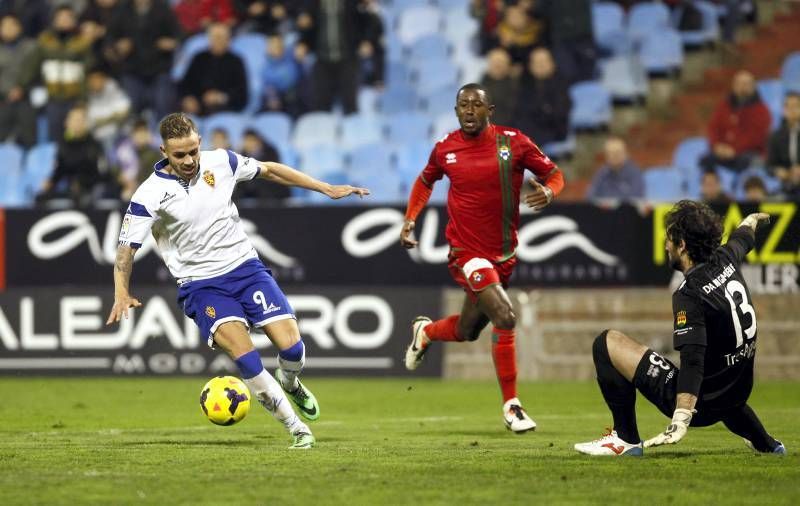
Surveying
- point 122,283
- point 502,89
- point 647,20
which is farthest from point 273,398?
point 647,20

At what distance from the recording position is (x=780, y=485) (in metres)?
6.80

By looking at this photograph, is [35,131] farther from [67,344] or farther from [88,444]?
[88,444]

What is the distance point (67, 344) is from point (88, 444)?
7492 mm

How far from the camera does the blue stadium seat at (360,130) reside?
65.0ft

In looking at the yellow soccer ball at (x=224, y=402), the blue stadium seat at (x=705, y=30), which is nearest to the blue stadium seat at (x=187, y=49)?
the blue stadium seat at (x=705, y=30)

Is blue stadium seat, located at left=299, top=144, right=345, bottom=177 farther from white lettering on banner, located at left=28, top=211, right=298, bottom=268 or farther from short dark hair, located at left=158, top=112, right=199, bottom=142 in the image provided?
short dark hair, located at left=158, top=112, right=199, bottom=142

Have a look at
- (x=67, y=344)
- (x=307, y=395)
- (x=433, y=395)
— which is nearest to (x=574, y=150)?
(x=433, y=395)

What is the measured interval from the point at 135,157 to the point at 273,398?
1098 centimetres

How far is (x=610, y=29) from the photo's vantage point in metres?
19.6

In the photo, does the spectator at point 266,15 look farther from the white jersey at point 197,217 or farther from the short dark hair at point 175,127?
the short dark hair at point 175,127

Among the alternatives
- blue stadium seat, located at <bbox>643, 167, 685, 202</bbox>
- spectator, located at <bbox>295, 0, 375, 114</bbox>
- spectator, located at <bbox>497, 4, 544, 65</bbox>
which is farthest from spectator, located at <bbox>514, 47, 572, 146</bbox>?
spectator, located at <bbox>295, 0, 375, 114</bbox>

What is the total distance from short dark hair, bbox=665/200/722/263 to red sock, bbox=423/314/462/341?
11.8 feet

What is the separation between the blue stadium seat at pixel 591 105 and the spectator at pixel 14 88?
8.05 m

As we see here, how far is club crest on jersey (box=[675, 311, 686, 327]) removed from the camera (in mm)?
7328
